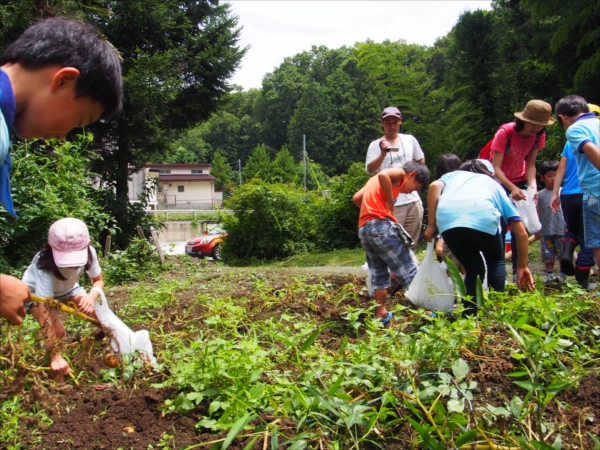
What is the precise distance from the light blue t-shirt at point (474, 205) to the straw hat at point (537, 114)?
1337 mm

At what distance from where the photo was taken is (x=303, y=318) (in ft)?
13.9

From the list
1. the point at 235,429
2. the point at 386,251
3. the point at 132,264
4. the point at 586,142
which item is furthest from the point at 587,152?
the point at 132,264

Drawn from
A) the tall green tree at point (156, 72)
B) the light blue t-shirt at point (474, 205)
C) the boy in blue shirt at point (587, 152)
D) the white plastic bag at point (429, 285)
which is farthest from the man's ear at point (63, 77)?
the tall green tree at point (156, 72)

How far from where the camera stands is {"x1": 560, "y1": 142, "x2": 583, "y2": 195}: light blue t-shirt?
16.0 ft

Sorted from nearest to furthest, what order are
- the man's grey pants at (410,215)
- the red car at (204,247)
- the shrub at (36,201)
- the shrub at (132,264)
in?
A: the man's grey pants at (410,215) < the shrub at (36,201) < the shrub at (132,264) < the red car at (204,247)

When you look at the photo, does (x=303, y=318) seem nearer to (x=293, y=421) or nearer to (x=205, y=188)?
(x=293, y=421)

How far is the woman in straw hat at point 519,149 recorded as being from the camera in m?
4.79

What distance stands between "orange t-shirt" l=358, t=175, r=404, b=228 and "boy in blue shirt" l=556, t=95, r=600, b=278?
4.62 feet

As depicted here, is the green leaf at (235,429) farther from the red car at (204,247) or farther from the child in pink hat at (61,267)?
the red car at (204,247)

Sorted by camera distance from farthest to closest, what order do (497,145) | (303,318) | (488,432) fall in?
(497,145)
(303,318)
(488,432)

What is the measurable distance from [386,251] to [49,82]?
307 cm

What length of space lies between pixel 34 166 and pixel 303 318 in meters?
4.61

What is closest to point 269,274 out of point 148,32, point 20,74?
point 20,74

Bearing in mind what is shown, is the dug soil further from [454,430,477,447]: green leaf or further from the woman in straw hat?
the woman in straw hat
